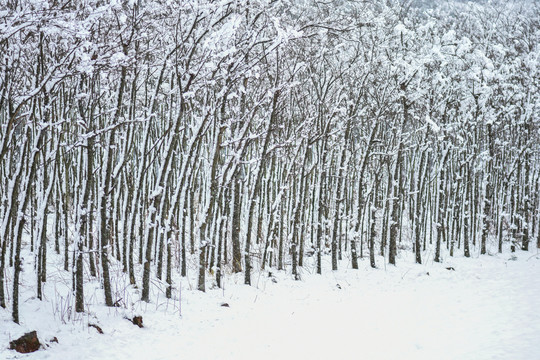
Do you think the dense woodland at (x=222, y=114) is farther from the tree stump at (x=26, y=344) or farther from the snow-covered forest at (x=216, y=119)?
the tree stump at (x=26, y=344)

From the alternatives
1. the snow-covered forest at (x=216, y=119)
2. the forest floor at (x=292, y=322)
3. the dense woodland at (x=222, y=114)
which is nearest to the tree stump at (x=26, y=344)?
the forest floor at (x=292, y=322)

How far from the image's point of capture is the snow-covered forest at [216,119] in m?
7.42

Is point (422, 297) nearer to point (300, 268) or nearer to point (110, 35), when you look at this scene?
point (300, 268)

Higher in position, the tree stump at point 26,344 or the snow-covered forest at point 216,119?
the snow-covered forest at point 216,119

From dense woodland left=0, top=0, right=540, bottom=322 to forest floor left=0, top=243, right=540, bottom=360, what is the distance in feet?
2.19

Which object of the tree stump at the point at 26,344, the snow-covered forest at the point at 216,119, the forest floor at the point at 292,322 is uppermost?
the snow-covered forest at the point at 216,119

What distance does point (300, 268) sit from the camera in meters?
14.1

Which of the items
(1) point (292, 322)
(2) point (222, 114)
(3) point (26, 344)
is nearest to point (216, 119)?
(2) point (222, 114)

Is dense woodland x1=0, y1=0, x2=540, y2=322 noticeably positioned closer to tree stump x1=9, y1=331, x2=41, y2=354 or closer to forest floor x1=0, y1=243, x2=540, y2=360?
forest floor x1=0, y1=243, x2=540, y2=360

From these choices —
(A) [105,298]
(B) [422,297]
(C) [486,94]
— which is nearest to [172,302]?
(A) [105,298]

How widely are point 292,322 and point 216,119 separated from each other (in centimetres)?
671

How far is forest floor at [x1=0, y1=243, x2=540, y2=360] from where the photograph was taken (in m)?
6.78

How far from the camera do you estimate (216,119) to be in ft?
42.1

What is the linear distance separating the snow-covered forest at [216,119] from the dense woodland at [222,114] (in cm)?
8
